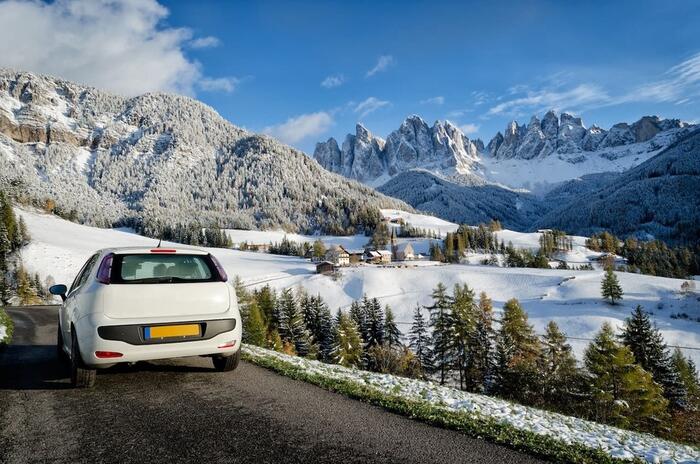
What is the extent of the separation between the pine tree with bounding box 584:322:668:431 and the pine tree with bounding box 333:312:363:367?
71.4 feet

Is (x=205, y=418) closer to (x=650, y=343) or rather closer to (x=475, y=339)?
(x=475, y=339)

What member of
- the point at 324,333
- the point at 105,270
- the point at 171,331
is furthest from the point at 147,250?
the point at 324,333

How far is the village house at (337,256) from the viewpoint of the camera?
116738 mm

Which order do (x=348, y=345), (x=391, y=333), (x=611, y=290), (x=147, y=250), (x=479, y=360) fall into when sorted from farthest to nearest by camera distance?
(x=611, y=290) < (x=391, y=333) < (x=348, y=345) < (x=479, y=360) < (x=147, y=250)

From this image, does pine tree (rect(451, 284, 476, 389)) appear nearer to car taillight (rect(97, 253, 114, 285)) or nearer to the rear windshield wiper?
the rear windshield wiper

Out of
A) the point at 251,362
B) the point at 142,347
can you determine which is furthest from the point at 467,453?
the point at 251,362

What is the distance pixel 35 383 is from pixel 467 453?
27.4ft

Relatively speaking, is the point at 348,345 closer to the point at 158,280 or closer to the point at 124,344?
the point at 158,280

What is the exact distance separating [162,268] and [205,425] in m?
3.18

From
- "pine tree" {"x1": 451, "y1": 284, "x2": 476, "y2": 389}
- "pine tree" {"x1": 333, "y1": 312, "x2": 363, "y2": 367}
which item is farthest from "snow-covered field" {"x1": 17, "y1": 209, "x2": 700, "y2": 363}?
"pine tree" {"x1": 451, "y1": 284, "x2": 476, "y2": 389}

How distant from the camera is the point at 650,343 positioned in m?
36.7

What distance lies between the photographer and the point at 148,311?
678 centimetres

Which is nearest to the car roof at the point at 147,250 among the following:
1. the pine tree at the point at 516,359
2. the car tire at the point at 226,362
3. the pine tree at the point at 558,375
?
the car tire at the point at 226,362

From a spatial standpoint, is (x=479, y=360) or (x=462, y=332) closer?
(x=462, y=332)
